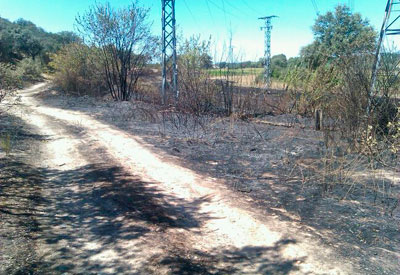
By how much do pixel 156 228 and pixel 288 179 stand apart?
8.92ft

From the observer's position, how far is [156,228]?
13.3 ft

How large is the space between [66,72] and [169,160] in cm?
1805

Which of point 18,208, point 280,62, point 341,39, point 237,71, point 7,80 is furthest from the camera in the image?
point 341,39

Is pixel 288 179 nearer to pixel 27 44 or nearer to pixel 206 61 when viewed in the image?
pixel 206 61

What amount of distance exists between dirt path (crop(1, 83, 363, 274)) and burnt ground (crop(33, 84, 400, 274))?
0.30 metres

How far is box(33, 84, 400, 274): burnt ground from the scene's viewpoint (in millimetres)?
3752

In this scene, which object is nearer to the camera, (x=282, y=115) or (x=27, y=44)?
(x=282, y=115)

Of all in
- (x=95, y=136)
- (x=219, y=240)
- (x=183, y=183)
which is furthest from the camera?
(x=95, y=136)

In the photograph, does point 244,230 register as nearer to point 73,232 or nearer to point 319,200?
point 319,200

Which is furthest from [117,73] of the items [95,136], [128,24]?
[95,136]

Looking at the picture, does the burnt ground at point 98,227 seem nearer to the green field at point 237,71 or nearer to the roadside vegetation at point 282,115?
the roadside vegetation at point 282,115

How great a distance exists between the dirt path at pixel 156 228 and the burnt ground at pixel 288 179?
30 centimetres

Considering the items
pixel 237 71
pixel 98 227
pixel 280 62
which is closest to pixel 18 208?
pixel 98 227

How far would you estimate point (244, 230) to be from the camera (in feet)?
13.3
